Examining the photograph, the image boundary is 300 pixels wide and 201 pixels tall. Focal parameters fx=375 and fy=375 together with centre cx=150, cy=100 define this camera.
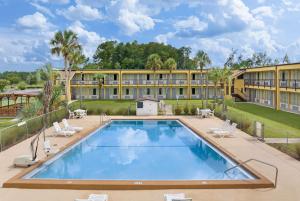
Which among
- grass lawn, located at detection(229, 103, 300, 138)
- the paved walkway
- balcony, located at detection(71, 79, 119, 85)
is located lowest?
the paved walkway

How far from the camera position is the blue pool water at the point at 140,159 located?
1551 centimetres

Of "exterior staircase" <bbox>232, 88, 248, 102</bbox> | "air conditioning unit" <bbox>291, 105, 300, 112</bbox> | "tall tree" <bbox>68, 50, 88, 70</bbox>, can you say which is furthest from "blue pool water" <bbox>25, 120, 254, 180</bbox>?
"exterior staircase" <bbox>232, 88, 248, 102</bbox>

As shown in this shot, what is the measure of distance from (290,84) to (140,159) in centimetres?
2468

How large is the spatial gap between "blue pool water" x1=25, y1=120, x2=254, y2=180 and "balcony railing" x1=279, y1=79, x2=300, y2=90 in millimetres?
14556

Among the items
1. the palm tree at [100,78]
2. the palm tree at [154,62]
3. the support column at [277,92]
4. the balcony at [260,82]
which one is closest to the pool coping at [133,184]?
the support column at [277,92]

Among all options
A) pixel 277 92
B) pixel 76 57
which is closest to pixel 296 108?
pixel 277 92

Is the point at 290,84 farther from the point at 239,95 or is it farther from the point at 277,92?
the point at 239,95

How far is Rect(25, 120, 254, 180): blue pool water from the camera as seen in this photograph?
50.9ft

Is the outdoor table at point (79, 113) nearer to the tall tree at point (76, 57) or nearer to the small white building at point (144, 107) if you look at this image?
the small white building at point (144, 107)

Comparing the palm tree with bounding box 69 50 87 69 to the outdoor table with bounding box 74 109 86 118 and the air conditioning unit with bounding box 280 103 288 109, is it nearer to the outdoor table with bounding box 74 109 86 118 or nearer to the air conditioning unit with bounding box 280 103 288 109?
the outdoor table with bounding box 74 109 86 118

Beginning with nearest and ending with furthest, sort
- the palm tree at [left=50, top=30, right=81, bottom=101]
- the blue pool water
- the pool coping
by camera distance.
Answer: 1. the pool coping
2. the blue pool water
3. the palm tree at [left=50, top=30, right=81, bottom=101]

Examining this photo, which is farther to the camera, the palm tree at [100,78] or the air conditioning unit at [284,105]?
the palm tree at [100,78]

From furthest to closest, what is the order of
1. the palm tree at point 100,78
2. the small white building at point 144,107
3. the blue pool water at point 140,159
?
the palm tree at point 100,78, the small white building at point 144,107, the blue pool water at point 140,159

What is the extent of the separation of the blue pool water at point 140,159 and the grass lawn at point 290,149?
113 inches
